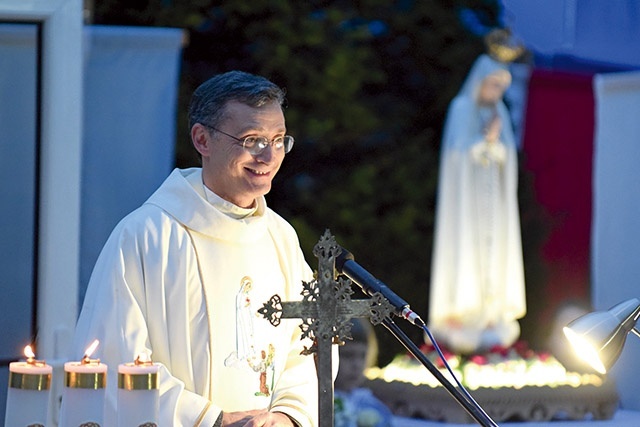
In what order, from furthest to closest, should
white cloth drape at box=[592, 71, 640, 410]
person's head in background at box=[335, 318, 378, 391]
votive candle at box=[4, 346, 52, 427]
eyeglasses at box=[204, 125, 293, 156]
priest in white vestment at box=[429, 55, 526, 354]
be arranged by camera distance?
priest in white vestment at box=[429, 55, 526, 354]
white cloth drape at box=[592, 71, 640, 410]
person's head in background at box=[335, 318, 378, 391]
eyeglasses at box=[204, 125, 293, 156]
votive candle at box=[4, 346, 52, 427]

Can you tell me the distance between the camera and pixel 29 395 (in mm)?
2385

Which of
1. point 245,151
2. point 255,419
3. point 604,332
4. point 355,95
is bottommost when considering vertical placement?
point 255,419

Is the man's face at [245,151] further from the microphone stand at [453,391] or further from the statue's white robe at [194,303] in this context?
the microphone stand at [453,391]

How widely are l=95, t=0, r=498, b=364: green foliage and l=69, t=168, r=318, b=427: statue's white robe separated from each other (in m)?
7.58

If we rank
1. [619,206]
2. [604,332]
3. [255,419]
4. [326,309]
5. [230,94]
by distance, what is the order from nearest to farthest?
[326,309] → [604,332] → [255,419] → [230,94] → [619,206]

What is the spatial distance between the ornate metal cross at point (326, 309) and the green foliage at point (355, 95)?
8335mm

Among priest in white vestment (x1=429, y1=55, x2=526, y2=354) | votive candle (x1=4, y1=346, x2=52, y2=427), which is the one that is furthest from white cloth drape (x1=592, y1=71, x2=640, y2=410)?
votive candle (x1=4, y1=346, x2=52, y2=427)

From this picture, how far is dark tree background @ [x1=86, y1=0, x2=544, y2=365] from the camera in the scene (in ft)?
37.7

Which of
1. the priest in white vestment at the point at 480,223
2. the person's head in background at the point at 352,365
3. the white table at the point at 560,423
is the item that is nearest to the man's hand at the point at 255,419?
the white table at the point at 560,423

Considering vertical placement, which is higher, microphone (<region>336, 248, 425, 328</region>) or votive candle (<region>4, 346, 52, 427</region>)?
microphone (<region>336, 248, 425, 328</region>)

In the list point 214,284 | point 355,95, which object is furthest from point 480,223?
point 214,284

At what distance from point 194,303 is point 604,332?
1053mm

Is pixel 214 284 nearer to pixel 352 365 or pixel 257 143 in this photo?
pixel 257 143

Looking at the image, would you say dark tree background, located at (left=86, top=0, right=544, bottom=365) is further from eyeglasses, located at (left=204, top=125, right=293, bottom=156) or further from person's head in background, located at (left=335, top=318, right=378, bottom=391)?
eyeglasses, located at (left=204, top=125, right=293, bottom=156)
